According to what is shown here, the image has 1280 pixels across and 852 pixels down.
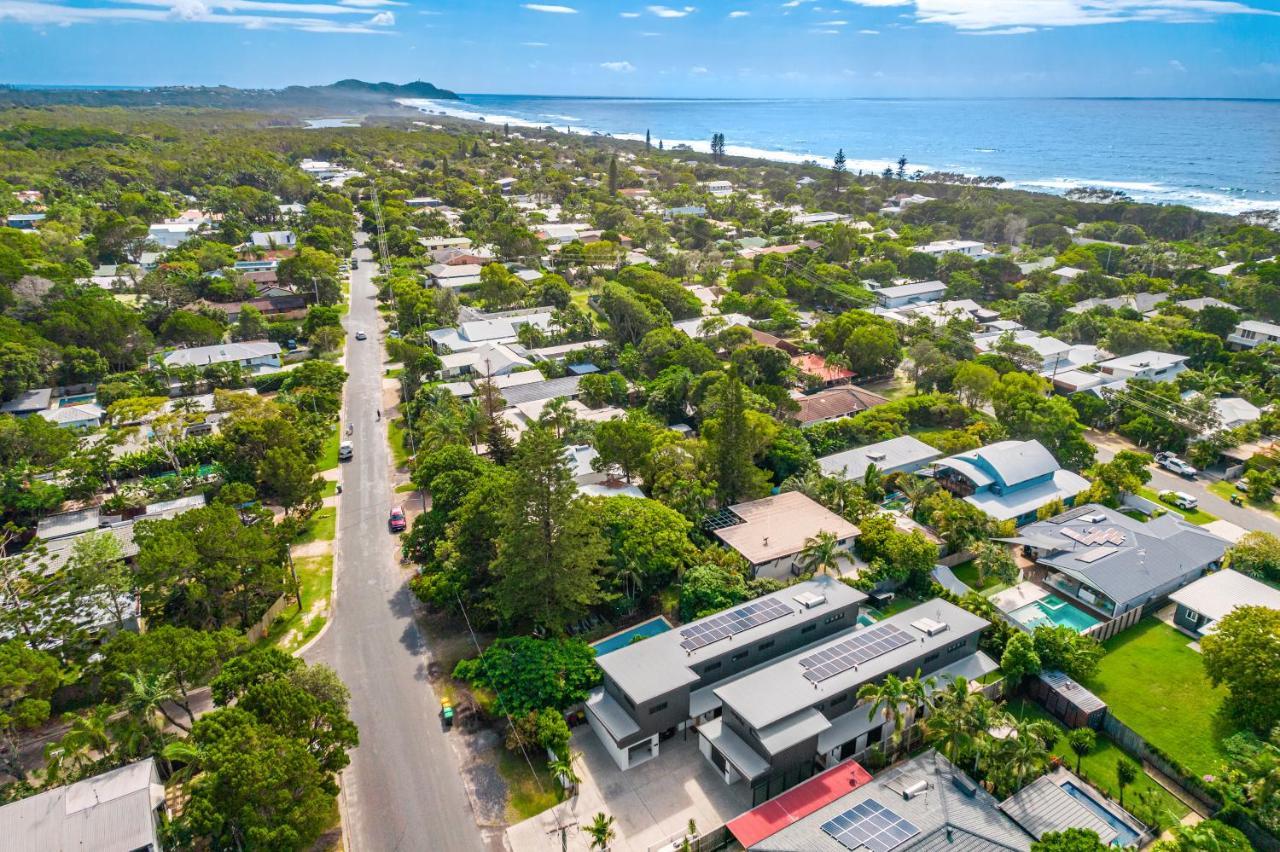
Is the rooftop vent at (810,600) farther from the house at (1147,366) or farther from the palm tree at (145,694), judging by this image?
the house at (1147,366)

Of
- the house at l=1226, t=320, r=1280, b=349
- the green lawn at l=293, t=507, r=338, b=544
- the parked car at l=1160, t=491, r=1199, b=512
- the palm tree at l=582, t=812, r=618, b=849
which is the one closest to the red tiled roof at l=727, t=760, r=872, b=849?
the palm tree at l=582, t=812, r=618, b=849

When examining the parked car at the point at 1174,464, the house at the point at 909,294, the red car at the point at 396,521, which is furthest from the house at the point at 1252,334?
the red car at the point at 396,521

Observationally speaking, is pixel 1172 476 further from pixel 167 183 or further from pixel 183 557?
pixel 167 183

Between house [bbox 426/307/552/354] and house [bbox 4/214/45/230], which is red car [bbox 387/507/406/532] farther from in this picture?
house [bbox 4/214/45/230]

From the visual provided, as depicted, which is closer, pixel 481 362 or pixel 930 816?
pixel 930 816

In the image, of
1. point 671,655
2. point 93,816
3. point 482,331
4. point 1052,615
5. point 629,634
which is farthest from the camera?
point 482,331

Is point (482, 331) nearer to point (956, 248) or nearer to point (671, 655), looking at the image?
point (671, 655)

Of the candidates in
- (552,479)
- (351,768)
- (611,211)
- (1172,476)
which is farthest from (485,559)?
(611,211)

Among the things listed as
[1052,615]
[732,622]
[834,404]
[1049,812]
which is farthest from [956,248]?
[1049,812]
